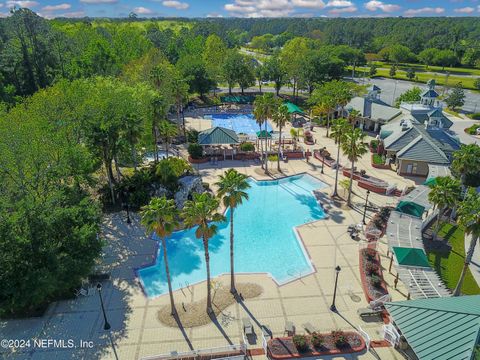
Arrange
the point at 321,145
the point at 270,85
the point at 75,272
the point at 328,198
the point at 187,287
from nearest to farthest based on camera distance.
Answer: the point at 75,272 → the point at 187,287 → the point at 328,198 → the point at 321,145 → the point at 270,85

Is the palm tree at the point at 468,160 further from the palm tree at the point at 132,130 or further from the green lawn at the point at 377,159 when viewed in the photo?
the palm tree at the point at 132,130

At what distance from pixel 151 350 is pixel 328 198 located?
2735 cm

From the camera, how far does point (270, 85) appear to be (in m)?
107

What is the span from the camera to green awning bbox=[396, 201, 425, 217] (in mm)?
35094

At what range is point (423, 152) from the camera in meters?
47.2

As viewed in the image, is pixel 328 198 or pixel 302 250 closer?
pixel 302 250

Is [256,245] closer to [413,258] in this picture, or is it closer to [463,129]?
[413,258]

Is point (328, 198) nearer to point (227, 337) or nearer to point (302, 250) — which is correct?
point (302, 250)

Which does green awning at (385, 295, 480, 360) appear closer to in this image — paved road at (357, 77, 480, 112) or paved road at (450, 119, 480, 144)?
paved road at (450, 119, 480, 144)

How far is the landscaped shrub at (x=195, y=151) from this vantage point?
52.2 meters

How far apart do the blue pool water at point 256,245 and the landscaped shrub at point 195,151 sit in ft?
36.7

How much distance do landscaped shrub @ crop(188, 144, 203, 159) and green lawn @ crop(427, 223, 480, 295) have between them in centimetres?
3267

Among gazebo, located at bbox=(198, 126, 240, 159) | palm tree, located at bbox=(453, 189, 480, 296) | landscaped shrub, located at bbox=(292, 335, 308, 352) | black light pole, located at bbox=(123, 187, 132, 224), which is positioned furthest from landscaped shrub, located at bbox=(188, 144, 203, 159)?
palm tree, located at bbox=(453, 189, 480, 296)

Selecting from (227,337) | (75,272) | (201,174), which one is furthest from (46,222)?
(201,174)
